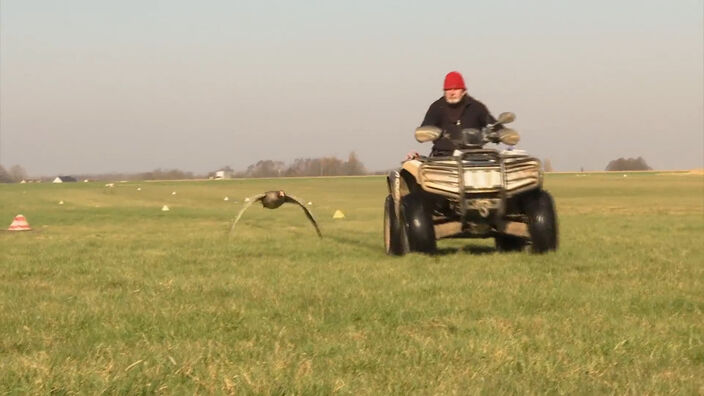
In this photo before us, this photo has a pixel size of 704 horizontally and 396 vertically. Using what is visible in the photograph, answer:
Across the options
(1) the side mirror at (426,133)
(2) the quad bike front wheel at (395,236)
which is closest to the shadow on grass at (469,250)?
(2) the quad bike front wheel at (395,236)

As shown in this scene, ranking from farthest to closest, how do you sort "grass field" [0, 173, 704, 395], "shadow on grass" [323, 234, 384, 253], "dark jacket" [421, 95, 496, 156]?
"shadow on grass" [323, 234, 384, 253] → "dark jacket" [421, 95, 496, 156] → "grass field" [0, 173, 704, 395]

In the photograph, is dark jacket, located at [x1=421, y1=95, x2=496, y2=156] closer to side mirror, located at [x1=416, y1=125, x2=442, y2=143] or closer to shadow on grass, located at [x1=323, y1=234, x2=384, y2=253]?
side mirror, located at [x1=416, y1=125, x2=442, y2=143]

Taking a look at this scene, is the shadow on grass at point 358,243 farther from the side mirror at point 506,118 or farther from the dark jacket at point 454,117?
the side mirror at point 506,118

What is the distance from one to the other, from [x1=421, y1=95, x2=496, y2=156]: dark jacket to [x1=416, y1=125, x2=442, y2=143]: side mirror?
35cm

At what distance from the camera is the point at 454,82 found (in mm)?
10703

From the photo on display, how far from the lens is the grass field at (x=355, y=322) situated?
3768mm

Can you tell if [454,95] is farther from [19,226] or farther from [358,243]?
[19,226]

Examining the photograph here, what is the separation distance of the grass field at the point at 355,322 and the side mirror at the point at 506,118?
5.89 feet

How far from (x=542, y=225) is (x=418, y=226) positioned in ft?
5.35

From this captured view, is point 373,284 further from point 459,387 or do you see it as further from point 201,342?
point 459,387

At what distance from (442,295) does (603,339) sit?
6.67 feet

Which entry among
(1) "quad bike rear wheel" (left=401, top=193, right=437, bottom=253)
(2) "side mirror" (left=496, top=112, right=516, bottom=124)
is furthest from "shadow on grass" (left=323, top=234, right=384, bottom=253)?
(2) "side mirror" (left=496, top=112, right=516, bottom=124)

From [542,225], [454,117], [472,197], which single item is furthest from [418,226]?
[454,117]

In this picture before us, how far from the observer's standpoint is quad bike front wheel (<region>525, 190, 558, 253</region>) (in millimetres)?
9984
